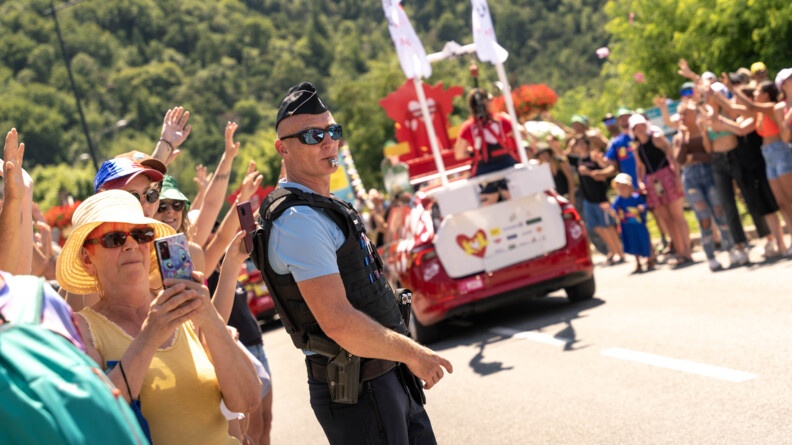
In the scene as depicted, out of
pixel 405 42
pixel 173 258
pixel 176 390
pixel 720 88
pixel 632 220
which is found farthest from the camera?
pixel 632 220

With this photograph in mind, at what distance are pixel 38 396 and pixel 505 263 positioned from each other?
10120 mm

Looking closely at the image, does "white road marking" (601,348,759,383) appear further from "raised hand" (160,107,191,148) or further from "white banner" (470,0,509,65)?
"white banner" (470,0,509,65)

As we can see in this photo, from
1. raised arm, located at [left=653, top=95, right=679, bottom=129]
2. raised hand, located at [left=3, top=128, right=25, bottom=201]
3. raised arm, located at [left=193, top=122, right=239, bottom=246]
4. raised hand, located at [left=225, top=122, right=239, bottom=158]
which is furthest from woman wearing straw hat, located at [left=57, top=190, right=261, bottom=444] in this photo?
raised arm, located at [left=653, top=95, right=679, bottom=129]

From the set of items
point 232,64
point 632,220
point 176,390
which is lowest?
point 632,220

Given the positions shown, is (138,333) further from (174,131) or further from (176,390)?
(174,131)

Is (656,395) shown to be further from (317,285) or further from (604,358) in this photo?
(317,285)

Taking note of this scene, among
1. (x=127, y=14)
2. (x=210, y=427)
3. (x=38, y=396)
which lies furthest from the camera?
(x=127, y=14)

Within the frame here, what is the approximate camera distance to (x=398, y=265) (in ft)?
40.8

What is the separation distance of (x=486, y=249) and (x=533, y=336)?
4.22 ft

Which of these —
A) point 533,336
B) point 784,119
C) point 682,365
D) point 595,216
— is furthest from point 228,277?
point 595,216

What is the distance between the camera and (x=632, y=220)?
14.6m

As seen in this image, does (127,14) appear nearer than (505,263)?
No

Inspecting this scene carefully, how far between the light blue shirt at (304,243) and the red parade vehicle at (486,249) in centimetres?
765

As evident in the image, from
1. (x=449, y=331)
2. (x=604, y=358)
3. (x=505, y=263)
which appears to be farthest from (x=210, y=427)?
(x=449, y=331)
